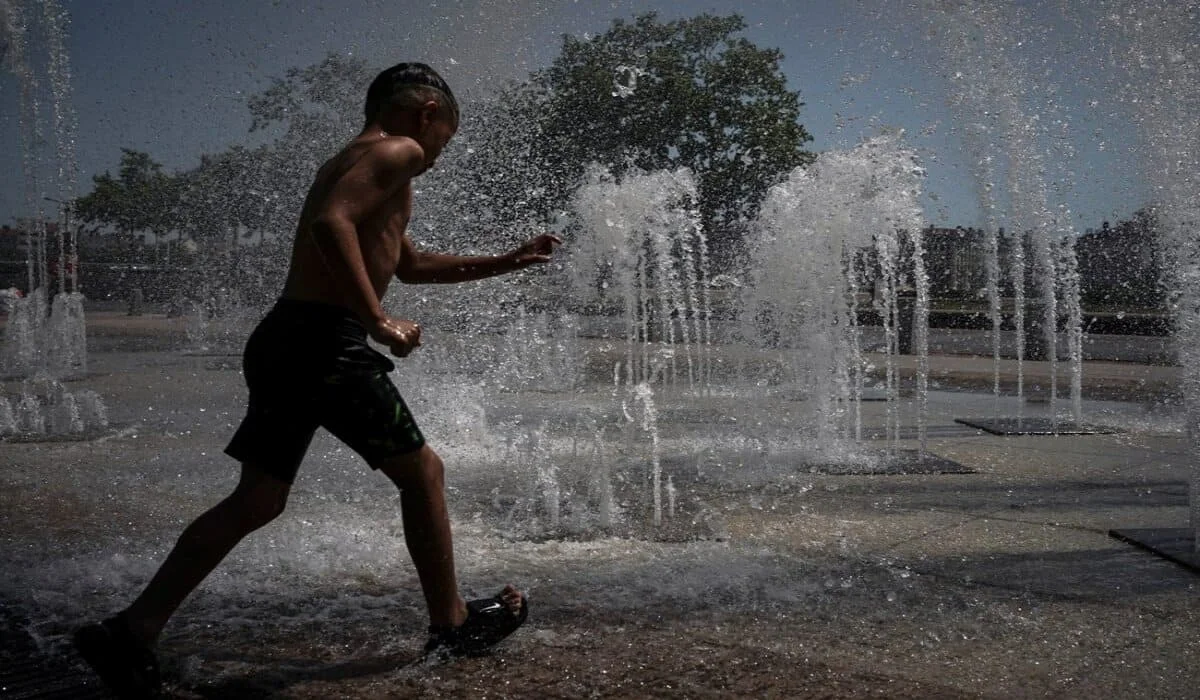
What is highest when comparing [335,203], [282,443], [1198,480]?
[335,203]

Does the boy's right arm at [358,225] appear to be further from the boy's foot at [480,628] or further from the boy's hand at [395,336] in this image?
the boy's foot at [480,628]

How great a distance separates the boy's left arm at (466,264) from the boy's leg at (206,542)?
0.71 metres

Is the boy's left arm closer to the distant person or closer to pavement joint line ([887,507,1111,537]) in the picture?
the distant person

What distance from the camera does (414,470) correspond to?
231 centimetres

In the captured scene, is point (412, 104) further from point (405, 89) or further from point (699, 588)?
point (699, 588)

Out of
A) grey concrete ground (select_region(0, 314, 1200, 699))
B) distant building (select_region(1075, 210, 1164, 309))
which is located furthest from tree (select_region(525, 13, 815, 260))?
grey concrete ground (select_region(0, 314, 1200, 699))

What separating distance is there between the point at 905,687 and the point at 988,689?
0.19 meters

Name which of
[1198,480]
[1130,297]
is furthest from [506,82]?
[1130,297]

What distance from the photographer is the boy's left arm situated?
2.71 meters

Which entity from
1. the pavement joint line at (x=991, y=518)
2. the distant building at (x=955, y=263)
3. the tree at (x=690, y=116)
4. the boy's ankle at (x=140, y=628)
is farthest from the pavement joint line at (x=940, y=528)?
the distant building at (x=955, y=263)

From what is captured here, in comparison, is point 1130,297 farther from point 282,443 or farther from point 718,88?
point 282,443

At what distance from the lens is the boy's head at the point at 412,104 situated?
2480 millimetres

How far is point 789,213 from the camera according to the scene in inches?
364

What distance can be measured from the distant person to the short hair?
0.43ft
